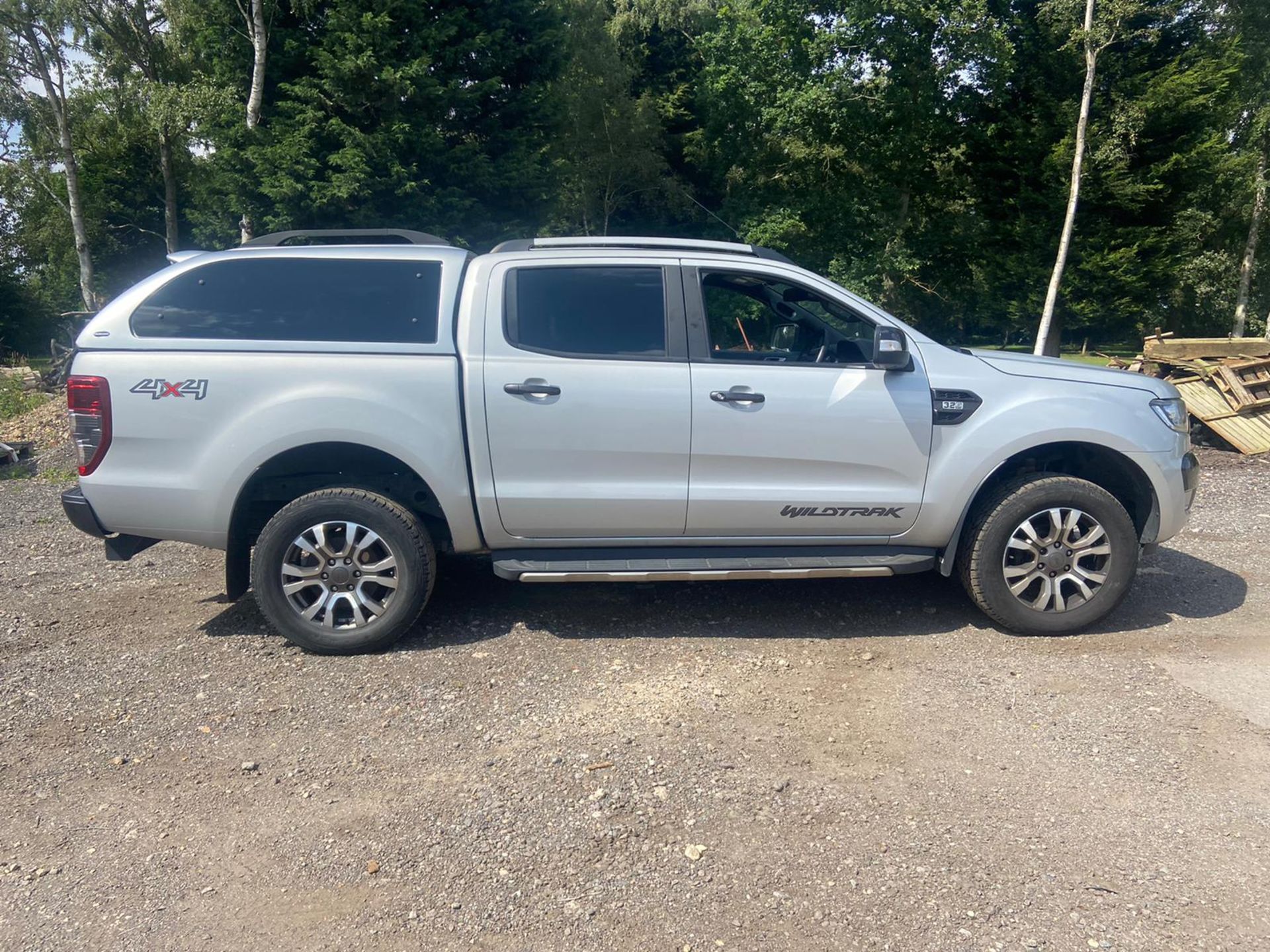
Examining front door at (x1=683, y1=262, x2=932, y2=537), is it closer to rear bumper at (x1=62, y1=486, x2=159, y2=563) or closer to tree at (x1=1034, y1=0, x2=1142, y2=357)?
rear bumper at (x1=62, y1=486, x2=159, y2=563)

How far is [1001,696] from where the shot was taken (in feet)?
13.8

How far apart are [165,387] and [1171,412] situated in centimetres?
532

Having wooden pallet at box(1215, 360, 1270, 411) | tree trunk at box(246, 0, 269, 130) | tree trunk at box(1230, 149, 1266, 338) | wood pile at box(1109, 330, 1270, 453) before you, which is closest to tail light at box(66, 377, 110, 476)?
wood pile at box(1109, 330, 1270, 453)

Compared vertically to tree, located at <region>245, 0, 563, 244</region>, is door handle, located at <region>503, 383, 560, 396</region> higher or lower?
lower

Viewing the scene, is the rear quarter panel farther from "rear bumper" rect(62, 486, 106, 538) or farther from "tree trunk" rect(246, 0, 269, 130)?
"tree trunk" rect(246, 0, 269, 130)

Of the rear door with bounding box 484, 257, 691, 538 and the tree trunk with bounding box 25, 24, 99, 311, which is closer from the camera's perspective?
the rear door with bounding box 484, 257, 691, 538

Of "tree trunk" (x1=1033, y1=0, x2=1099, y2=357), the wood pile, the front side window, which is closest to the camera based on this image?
the front side window

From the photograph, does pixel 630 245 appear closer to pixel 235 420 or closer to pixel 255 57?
pixel 235 420

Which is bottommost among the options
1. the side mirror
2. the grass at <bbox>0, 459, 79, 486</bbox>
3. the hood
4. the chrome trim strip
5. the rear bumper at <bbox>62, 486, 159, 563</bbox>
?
the grass at <bbox>0, 459, 79, 486</bbox>

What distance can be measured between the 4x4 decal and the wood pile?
10558 millimetres

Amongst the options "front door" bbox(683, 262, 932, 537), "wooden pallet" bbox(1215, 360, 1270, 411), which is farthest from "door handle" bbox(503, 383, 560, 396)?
"wooden pallet" bbox(1215, 360, 1270, 411)

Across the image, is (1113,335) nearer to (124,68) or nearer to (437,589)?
(437,589)

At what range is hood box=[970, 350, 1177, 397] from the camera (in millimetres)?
4918

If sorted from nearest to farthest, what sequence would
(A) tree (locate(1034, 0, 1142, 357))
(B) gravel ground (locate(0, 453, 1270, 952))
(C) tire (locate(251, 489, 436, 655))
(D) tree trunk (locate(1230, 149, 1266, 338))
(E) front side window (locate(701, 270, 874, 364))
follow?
(B) gravel ground (locate(0, 453, 1270, 952)) < (C) tire (locate(251, 489, 436, 655)) < (E) front side window (locate(701, 270, 874, 364)) < (A) tree (locate(1034, 0, 1142, 357)) < (D) tree trunk (locate(1230, 149, 1266, 338))
